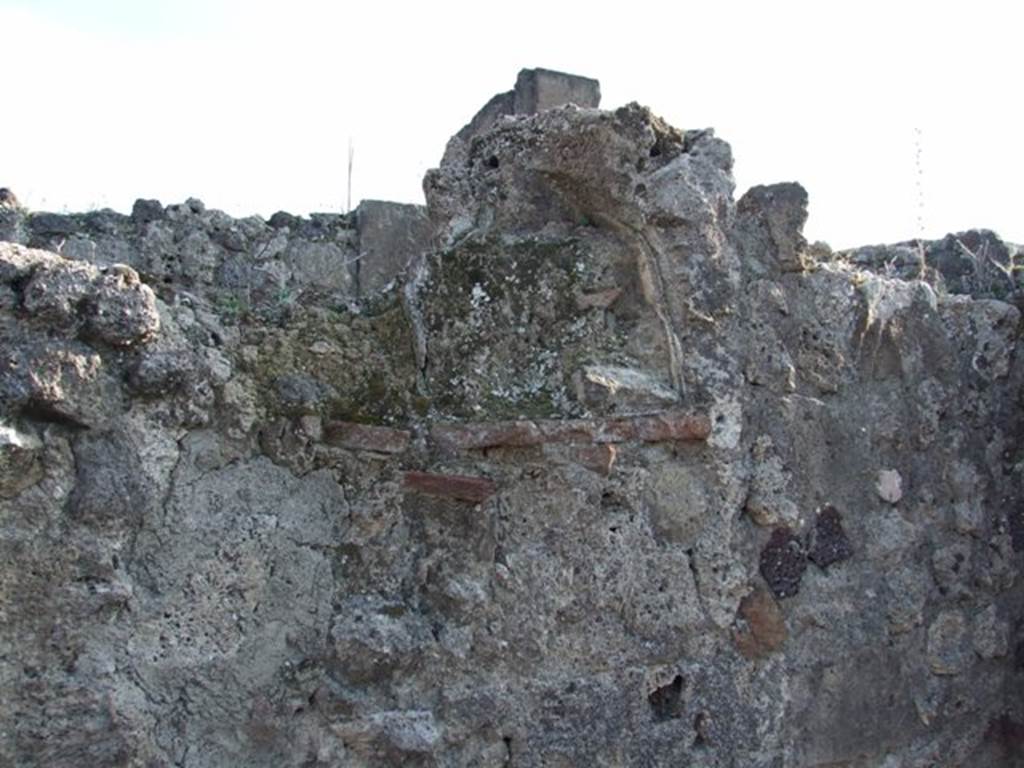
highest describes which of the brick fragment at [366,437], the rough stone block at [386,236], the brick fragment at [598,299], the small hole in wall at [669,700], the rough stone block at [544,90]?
the rough stone block at [544,90]

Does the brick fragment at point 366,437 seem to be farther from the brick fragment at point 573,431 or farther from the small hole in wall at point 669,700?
the small hole in wall at point 669,700

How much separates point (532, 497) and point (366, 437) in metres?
0.43

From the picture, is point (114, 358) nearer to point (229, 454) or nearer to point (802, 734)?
point (229, 454)

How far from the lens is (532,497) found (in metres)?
2.79

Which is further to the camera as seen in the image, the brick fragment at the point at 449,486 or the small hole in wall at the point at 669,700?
the small hole in wall at the point at 669,700

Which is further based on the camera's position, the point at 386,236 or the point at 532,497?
the point at 386,236

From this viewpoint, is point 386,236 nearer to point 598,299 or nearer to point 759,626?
point 598,299

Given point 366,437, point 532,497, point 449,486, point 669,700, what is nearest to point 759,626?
point 669,700

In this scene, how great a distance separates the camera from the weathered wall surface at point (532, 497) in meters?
2.37

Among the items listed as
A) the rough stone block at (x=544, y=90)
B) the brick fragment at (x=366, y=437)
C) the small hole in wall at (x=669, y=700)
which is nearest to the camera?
the brick fragment at (x=366, y=437)

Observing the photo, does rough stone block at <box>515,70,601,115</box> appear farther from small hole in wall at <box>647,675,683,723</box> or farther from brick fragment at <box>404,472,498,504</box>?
small hole in wall at <box>647,675,683,723</box>

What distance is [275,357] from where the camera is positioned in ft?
8.73

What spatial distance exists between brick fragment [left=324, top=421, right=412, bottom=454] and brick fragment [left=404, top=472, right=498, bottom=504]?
77 mm

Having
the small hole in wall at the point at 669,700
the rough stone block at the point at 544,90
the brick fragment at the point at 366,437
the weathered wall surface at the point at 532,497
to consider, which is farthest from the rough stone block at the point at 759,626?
the rough stone block at the point at 544,90
